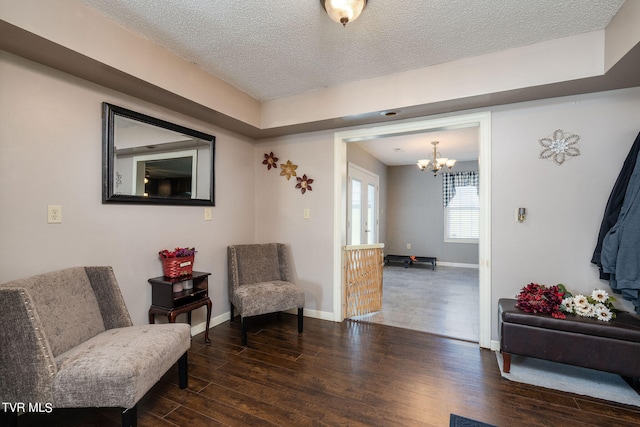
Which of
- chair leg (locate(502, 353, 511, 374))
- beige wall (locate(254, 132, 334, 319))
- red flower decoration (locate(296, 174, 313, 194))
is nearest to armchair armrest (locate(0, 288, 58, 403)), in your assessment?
beige wall (locate(254, 132, 334, 319))

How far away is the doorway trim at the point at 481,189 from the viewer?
104 inches

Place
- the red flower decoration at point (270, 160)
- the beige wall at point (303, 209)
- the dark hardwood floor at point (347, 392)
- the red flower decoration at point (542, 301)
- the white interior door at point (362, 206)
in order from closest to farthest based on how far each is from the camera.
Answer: the dark hardwood floor at point (347, 392)
the red flower decoration at point (542, 301)
the beige wall at point (303, 209)
the red flower decoration at point (270, 160)
the white interior door at point (362, 206)

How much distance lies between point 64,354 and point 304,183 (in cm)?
255

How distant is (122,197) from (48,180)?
0.46 metres

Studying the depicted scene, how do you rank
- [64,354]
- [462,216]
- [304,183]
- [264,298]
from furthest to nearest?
[462,216] < [304,183] < [264,298] < [64,354]

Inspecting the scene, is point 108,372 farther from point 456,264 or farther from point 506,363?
point 456,264

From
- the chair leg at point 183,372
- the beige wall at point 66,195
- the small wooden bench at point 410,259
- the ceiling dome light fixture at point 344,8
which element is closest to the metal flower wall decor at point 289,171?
the beige wall at point 66,195

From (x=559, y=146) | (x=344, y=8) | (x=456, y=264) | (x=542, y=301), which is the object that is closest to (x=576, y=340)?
(x=542, y=301)

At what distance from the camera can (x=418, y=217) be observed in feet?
23.9

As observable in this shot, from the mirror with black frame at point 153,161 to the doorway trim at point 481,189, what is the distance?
55.8 inches

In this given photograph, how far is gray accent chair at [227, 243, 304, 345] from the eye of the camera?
108 inches

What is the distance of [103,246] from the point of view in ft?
7.23

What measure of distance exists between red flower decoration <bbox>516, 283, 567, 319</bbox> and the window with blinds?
4739 mm

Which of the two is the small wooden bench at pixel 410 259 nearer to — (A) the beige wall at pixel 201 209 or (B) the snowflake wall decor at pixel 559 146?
(A) the beige wall at pixel 201 209
